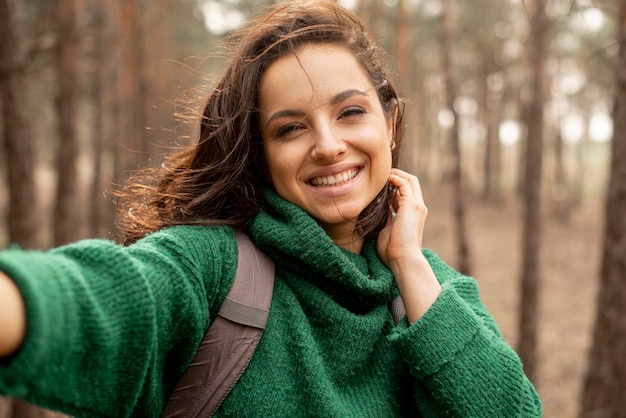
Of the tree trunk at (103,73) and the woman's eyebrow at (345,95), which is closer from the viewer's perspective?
the woman's eyebrow at (345,95)

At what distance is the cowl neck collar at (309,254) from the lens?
67.7 inches

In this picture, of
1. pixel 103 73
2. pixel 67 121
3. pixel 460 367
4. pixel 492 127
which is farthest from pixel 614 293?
pixel 492 127

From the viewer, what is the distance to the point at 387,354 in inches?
71.3

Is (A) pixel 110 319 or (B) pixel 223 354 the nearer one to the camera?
(A) pixel 110 319

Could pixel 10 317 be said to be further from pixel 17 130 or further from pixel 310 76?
pixel 17 130

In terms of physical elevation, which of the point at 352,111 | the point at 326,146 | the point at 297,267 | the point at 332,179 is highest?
the point at 352,111

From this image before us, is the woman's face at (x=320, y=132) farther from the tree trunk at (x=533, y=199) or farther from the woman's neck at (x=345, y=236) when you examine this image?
the tree trunk at (x=533, y=199)

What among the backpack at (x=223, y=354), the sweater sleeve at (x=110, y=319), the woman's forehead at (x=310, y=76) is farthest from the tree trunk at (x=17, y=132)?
the backpack at (x=223, y=354)

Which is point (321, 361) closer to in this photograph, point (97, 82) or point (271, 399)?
point (271, 399)

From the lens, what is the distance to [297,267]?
175 cm

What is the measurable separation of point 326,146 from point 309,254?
0.35 meters

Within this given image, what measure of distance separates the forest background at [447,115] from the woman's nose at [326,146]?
1.90ft

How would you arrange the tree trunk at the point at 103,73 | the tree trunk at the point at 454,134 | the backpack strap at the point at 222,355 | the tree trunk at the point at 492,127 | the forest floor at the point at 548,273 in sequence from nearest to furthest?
the backpack strap at the point at 222,355
the tree trunk at the point at 454,134
the tree trunk at the point at 103,73
the forest floor at the point at 548,273
the tree trunk at the point at 492,127

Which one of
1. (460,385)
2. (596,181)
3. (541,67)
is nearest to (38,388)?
(460,385)
